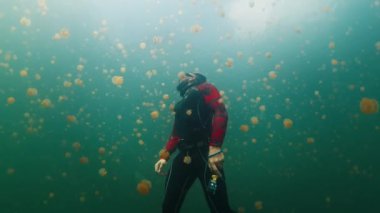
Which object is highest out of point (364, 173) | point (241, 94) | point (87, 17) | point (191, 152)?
point (87, 17)

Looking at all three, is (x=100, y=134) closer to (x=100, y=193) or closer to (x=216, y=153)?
(x=100, y=193)

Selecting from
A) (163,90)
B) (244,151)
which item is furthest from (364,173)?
(163,90)

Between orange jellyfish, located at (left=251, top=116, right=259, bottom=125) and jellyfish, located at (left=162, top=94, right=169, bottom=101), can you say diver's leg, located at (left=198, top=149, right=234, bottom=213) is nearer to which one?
jellyfish, located at (left=162, top=94, right=169, bottom=101)

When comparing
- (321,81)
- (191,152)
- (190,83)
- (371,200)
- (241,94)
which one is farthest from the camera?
(241,94)

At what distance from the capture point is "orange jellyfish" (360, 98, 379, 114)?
3071 centimetres

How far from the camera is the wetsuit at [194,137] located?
4406 millimetres

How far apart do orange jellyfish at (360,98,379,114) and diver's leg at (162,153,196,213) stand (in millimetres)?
30458

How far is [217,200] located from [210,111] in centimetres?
129

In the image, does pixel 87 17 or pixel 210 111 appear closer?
pixel 210 111

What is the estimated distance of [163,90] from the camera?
40.6 m

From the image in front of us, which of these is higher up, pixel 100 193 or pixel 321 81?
pixel 321 81

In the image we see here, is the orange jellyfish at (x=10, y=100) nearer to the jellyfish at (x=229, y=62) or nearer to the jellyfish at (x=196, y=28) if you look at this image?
the jellyfish at (x=196, y=28)

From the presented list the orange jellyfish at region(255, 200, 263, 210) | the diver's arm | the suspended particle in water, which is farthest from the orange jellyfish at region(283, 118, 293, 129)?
the diver's arm

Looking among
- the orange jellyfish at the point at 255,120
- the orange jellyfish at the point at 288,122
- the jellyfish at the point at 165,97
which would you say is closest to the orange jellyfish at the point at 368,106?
the orange jellyfish at the point at 288,122
